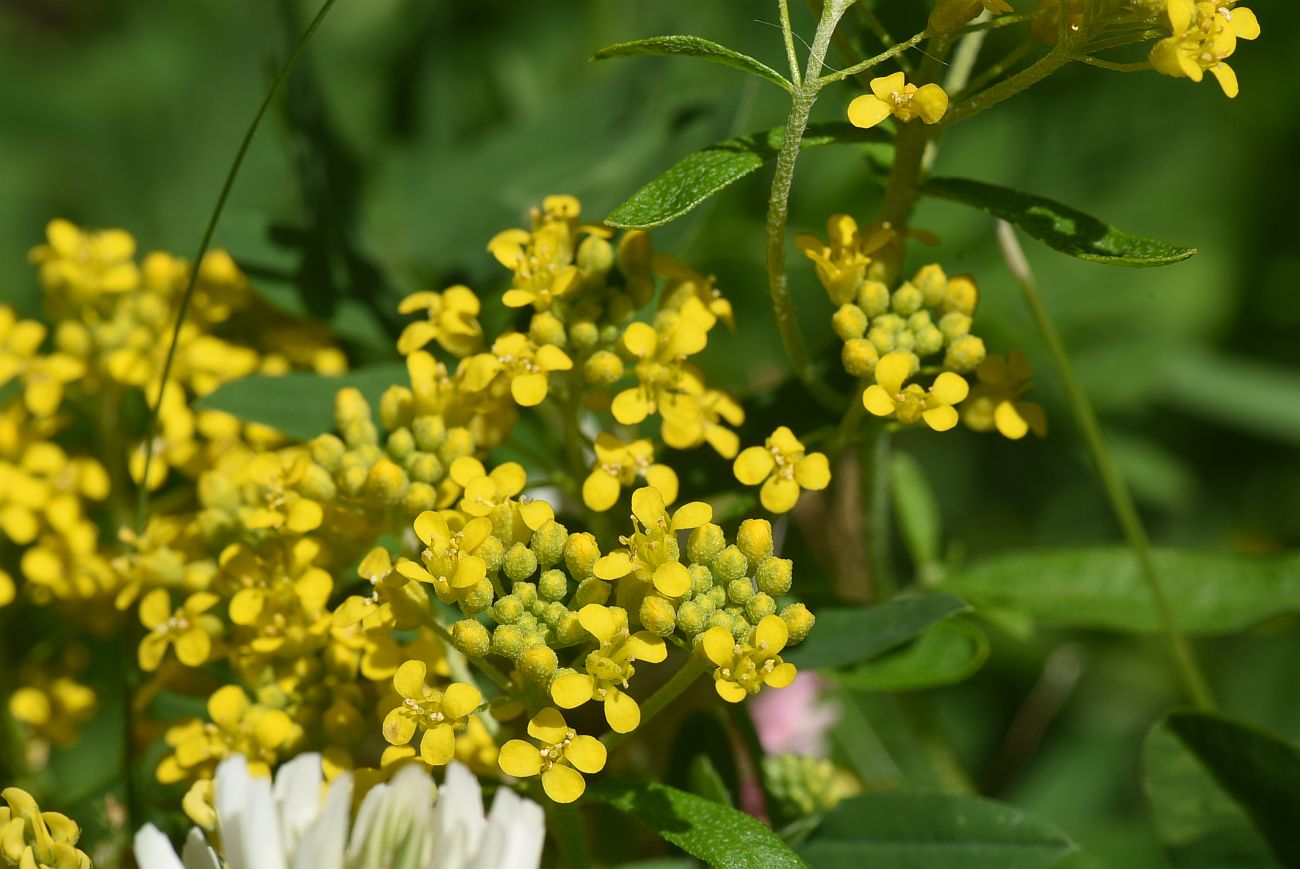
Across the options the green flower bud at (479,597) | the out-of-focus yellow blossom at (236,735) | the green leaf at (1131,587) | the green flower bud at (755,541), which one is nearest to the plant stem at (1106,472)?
the green leaf at (1131,587)

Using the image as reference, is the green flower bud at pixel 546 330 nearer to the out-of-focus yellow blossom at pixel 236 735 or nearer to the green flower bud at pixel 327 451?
the green flower bud at pixel 327 451

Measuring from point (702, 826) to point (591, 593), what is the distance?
0.23 m

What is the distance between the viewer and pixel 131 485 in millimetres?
1804

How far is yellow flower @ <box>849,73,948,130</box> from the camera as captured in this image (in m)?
1.16

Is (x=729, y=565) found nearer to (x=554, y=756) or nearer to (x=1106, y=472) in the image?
(x=554, y=756)

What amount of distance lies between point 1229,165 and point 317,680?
91.5 inches

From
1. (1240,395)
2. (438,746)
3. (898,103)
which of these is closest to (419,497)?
(438,746)

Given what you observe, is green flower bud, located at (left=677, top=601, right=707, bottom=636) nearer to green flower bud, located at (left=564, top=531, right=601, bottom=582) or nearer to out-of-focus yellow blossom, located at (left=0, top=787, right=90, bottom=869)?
green flower bud, located at (left=564, top=531, right=601, bottom=582)

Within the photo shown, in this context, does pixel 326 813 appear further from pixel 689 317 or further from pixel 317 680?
pixel 689 317

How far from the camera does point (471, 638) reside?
1.16 meters

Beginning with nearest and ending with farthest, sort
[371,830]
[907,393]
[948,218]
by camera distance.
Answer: [371,830]
[907,393]
[948,218]

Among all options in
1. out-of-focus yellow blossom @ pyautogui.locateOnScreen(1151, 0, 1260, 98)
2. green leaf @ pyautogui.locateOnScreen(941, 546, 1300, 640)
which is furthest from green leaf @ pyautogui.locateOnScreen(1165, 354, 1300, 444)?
out-of-focus yellow blossom @ pyautogui.locateOnScreen(1151, 0, 1260, 98)

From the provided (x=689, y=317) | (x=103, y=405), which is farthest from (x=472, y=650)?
(x=103, y=405)

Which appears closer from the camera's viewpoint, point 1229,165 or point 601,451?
point 601,451
